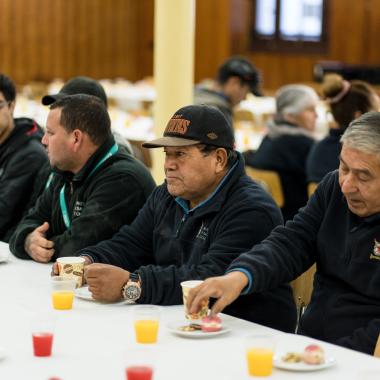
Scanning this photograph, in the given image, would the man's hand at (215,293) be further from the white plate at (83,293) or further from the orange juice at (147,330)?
the white plate at (83,293)

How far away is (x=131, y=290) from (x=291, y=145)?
11.9 feet

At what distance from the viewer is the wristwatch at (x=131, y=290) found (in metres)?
3.02

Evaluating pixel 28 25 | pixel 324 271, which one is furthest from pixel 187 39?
pixel 28 25

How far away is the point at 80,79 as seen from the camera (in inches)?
197

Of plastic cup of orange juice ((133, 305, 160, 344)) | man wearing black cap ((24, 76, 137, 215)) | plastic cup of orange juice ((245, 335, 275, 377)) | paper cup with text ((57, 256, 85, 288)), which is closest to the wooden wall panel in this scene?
man wearing black cap ((24, 76, 137, 215))

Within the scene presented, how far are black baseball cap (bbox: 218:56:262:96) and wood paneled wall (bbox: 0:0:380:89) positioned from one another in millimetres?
8990

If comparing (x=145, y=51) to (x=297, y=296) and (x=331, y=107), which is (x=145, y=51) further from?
(x=297, y=296)

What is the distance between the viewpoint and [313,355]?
7.59 ft

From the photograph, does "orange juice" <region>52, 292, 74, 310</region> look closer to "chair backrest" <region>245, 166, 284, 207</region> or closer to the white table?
the white table

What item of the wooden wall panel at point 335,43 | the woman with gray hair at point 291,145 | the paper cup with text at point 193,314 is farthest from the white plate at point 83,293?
the wooden wall panel at point 335,43

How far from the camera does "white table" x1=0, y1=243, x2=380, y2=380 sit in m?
2.27

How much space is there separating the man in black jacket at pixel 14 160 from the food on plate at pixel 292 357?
2.63 meters

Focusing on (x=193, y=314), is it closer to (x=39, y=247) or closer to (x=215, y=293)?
(x=215, y=293)

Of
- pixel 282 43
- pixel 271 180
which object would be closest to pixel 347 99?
pixel 271 180
